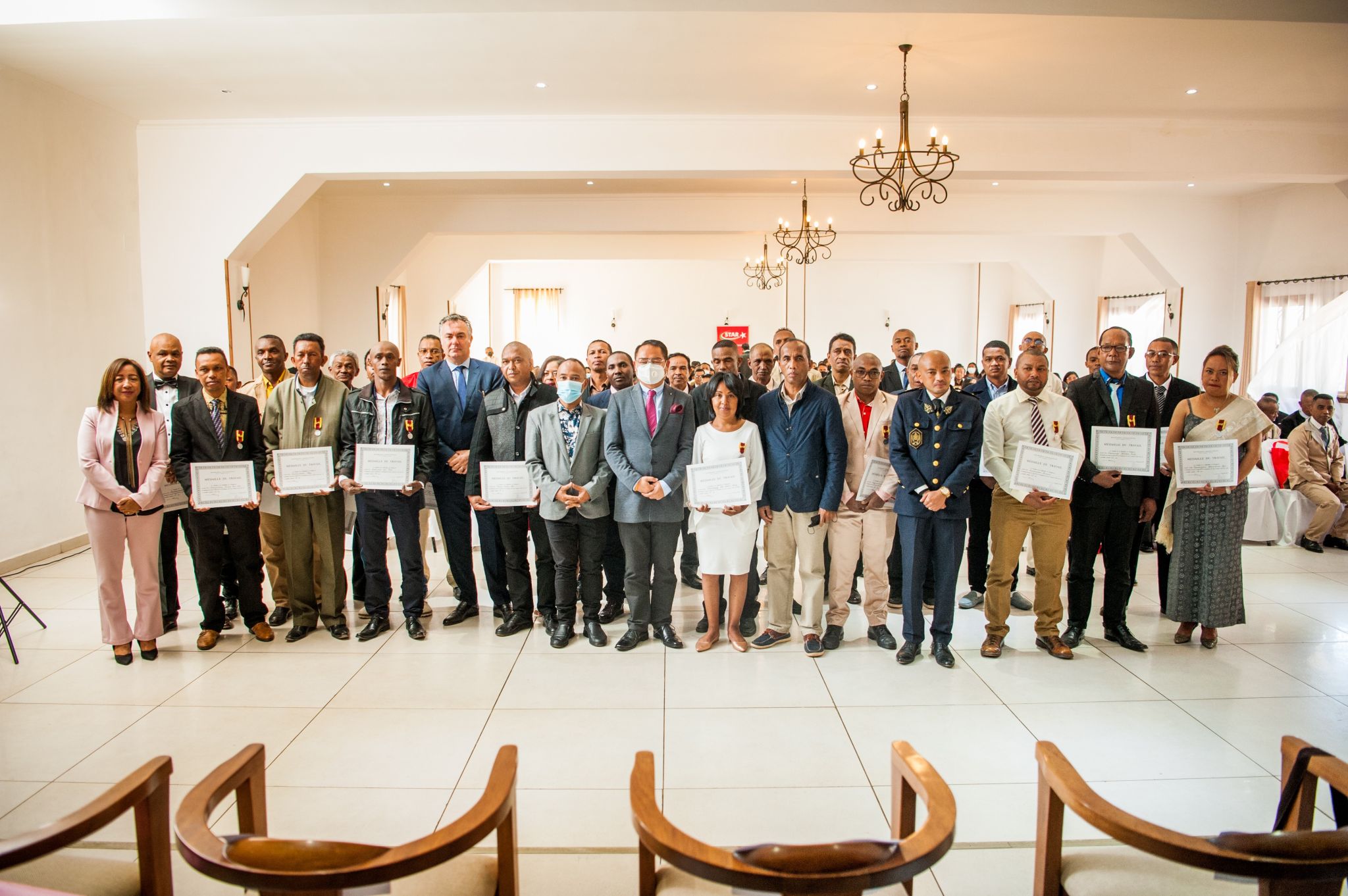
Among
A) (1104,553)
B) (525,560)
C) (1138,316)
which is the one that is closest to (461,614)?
(525,560)

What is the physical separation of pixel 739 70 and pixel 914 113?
2.11 meters

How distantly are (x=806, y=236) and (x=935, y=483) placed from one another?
651cm

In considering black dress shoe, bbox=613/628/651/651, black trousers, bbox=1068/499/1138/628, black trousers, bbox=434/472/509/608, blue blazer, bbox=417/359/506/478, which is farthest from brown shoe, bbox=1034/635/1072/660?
blue blazer, bbox=417/359/506/478

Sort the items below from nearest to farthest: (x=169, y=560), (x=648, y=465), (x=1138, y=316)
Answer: (x=648, y=465) < (x=169, y=560) < (x=1138, y=316)

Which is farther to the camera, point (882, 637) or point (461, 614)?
point (461, 614)

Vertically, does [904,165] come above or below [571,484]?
above

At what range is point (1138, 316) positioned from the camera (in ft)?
43.5

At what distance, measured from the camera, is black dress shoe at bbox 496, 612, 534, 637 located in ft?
14.9

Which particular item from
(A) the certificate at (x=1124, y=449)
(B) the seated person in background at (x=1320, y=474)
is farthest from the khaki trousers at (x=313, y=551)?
(B) the seated person in background at (x=1320, y=474)

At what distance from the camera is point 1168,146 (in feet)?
25.3

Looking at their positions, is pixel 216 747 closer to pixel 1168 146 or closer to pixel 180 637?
pixel 180 637

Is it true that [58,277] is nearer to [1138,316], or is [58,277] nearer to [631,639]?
[631,639]

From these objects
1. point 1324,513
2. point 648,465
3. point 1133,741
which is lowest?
point 1133,741

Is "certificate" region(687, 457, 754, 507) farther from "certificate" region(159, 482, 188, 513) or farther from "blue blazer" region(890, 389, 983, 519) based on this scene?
"certificate" region(159, 482, 188, 513)
